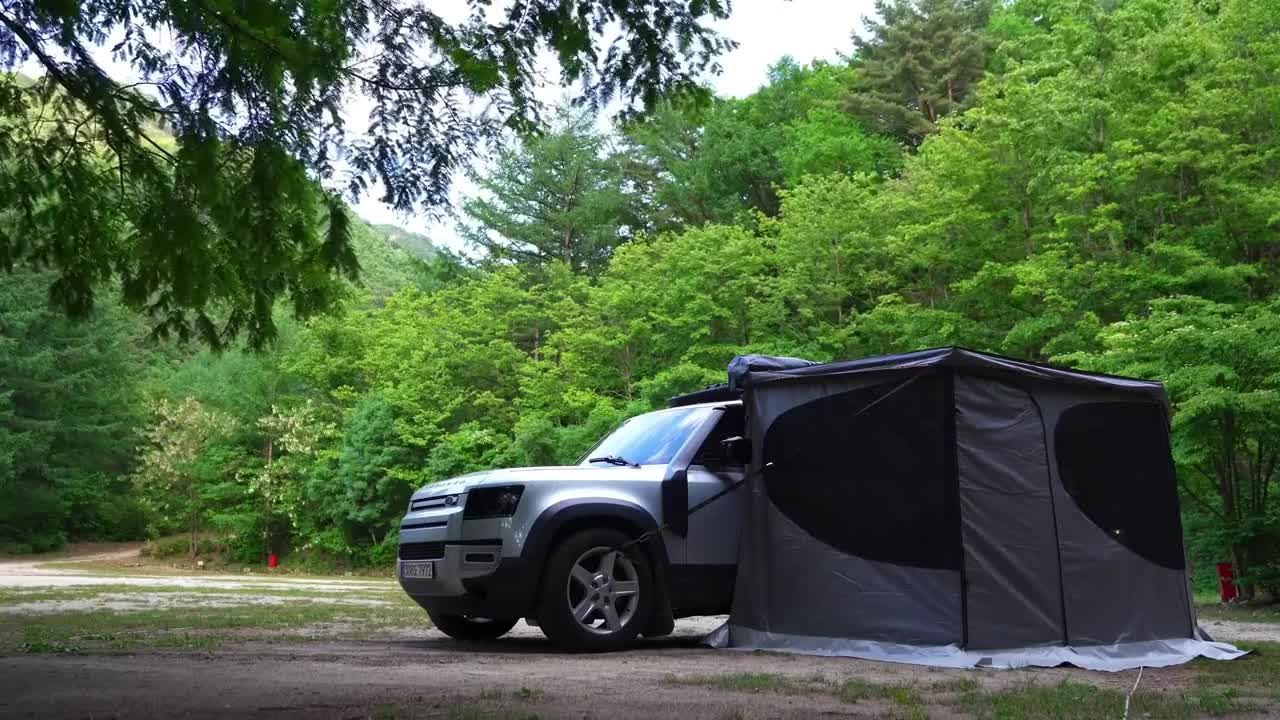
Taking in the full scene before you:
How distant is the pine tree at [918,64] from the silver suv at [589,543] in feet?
105

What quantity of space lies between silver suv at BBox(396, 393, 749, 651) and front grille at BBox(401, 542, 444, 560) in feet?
0.03

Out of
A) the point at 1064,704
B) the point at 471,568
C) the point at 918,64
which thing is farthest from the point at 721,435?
the point at 918,64

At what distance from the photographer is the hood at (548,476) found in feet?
25.5

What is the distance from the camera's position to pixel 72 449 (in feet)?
160

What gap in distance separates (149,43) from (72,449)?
156 ft

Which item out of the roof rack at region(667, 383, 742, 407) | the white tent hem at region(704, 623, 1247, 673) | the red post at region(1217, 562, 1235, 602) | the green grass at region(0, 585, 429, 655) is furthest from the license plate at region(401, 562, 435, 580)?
the red post at region(1217, 562, 1235, 602)

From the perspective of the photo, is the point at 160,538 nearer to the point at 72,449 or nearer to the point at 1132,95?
the point at 72,449

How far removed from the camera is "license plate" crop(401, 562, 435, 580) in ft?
26.2

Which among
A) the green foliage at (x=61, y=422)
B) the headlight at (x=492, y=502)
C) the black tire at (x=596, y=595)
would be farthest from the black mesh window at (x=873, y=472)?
the green foliage at (x=61, y=422)

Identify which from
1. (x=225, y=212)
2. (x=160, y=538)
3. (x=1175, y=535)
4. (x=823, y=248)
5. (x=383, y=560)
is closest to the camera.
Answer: (x=225, y=212)

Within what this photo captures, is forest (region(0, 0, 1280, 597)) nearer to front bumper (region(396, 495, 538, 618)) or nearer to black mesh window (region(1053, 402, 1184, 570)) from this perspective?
front bumper (region(396, 495, 538, 618))

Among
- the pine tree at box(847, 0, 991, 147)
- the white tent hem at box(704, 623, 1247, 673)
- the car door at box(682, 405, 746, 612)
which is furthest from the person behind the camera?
the pine tree at box(847, 0, 991, 147)

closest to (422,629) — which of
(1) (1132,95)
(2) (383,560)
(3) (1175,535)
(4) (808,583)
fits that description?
(4) (808,583)

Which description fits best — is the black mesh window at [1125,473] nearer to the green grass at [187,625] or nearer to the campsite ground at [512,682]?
the campsite ground at [512,682]
